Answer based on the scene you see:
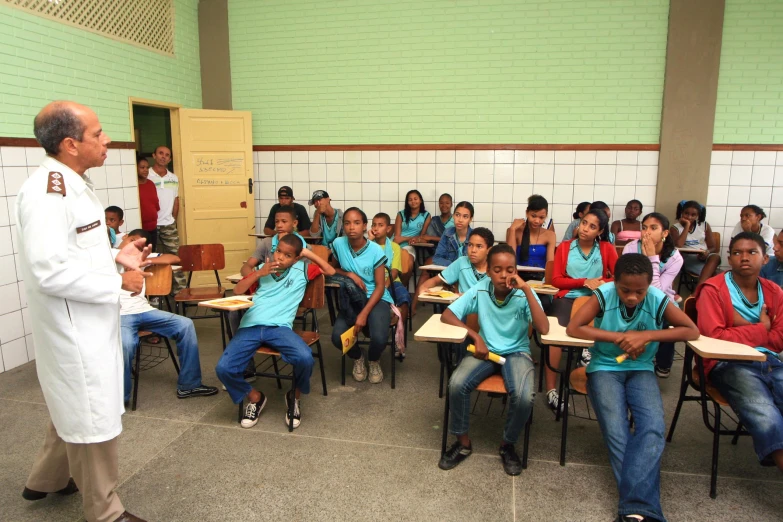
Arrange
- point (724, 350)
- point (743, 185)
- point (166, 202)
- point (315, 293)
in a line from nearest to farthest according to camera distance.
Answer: point (724, 350) → point (315, 293) → point (743, 185) → point (166, 202)

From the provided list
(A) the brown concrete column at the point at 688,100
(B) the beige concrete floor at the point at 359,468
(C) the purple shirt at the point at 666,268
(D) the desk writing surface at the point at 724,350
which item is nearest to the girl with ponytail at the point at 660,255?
(C) the purple shirt at the point at 666,268

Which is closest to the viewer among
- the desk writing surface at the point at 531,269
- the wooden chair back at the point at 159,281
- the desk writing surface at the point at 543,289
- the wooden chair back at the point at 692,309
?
the wooden chair back at the point at 692,309

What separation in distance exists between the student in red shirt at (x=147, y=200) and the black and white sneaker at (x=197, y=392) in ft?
8.89

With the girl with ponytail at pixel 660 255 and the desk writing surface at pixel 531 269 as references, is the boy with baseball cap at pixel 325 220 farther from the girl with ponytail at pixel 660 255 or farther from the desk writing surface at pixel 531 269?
the girl with ponytail at pixel 660 255

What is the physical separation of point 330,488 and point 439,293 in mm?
1304

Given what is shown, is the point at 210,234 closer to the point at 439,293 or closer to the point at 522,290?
the point at 439,293

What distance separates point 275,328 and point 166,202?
3.56 m

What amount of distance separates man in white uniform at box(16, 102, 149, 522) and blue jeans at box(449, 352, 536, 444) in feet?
4.88

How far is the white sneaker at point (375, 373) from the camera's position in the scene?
379 centimetres

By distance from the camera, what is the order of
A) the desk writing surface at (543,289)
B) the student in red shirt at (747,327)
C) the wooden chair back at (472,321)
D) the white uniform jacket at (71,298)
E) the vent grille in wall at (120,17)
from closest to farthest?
the white uniform jacket at (71,298), the student in red shirt at (747,327), the wooden chair back at (472,321), the desk writing surface at (543,289), the vent grille in wall at (120,17)

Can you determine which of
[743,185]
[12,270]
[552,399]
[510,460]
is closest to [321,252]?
[552,399]

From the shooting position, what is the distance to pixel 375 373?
380 cm

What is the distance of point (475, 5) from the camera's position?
6.00 m

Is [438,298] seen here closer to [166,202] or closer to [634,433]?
[634,433]
